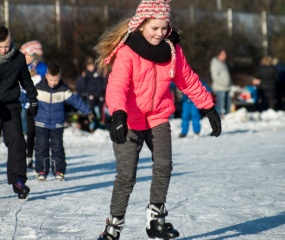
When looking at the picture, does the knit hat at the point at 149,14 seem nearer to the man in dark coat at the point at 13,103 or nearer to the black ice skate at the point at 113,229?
the black ice skate at the point at 113,229

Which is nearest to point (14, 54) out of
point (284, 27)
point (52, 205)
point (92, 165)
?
point (52, 205)

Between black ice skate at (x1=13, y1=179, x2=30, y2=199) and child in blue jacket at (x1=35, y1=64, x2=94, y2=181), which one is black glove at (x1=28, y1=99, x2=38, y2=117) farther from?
child in blue jacket at (x1=35, y1=64, x2=94, y2=181)

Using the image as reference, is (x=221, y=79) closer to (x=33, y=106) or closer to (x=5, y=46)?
(x=33, y=106)

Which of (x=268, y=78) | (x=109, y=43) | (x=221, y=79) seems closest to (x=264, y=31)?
(x=268, y=78)

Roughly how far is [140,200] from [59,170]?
1.93 m

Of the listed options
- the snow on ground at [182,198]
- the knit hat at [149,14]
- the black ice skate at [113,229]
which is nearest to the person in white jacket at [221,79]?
the snow on ground at [182,198]

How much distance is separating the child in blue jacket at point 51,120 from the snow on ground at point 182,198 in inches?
6.6

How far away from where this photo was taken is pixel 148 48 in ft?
16.7

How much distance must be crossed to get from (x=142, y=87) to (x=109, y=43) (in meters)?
0.35

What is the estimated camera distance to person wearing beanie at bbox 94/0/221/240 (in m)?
5.08

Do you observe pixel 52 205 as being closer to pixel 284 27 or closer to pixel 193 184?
pixel 193 184

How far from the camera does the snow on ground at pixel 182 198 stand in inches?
230

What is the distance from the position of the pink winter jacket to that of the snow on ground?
0.86 metres

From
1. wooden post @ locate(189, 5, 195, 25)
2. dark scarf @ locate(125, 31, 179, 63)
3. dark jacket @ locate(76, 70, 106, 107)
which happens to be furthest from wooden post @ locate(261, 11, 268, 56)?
dark scarf @ locate(125, 31, 179, 63)
